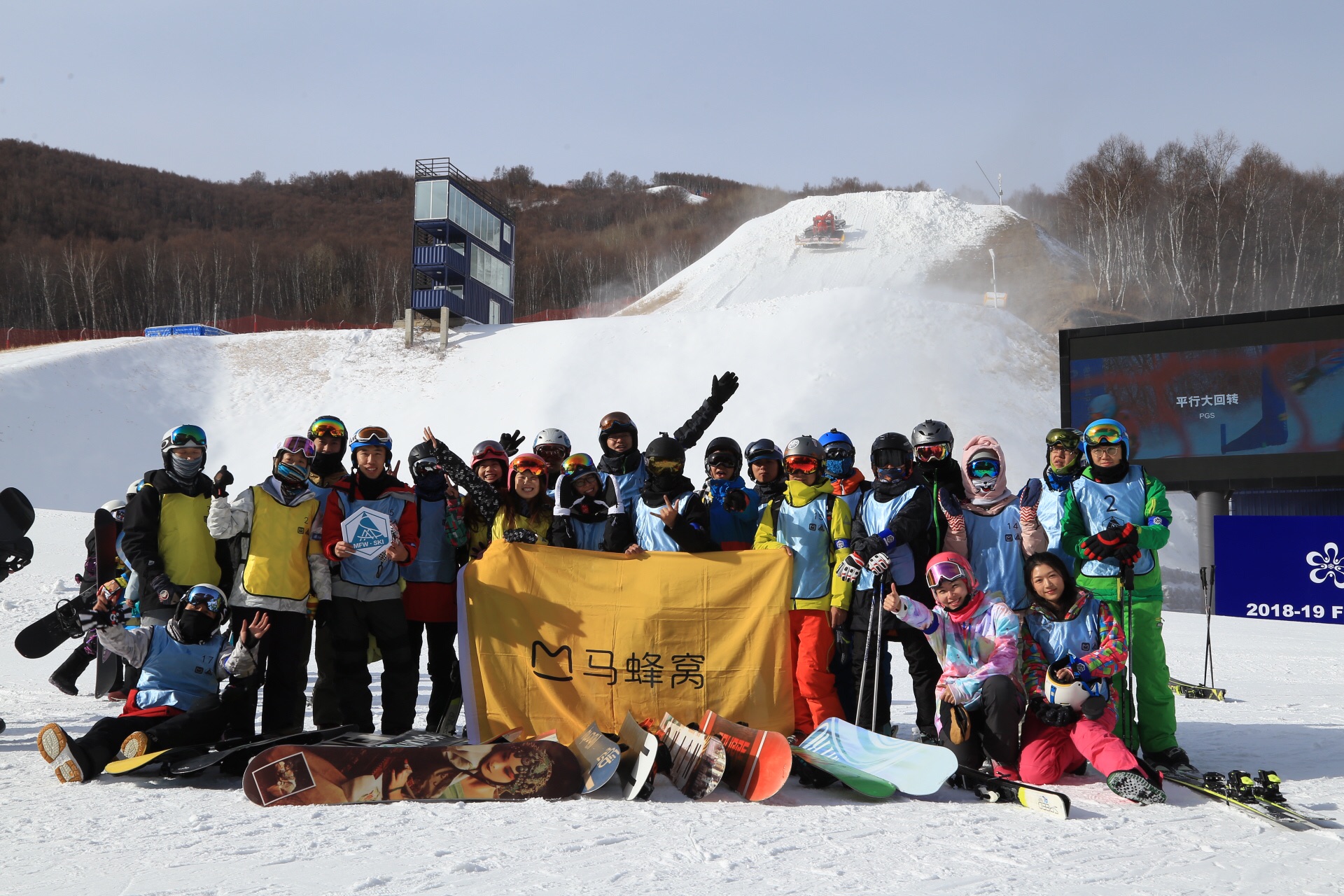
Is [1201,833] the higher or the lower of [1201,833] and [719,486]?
the lower

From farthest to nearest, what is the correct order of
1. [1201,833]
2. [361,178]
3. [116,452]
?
1. [361,178]
2. [116,452]
3. [1201,833]

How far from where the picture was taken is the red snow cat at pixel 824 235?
5975 cm

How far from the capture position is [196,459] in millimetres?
5035

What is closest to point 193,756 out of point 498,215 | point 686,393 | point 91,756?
point 91,756

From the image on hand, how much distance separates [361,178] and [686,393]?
87.7m

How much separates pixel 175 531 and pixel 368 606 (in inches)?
41.6

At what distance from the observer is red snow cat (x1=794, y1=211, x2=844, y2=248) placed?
196 ft

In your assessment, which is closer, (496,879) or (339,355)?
(496,879)

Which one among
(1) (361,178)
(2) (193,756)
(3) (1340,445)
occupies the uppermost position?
(1) (361,178)

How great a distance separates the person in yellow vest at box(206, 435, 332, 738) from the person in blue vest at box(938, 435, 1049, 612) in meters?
3.35

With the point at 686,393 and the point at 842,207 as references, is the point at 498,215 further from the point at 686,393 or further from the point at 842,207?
the point at 842,207

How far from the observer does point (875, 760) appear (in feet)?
13.9

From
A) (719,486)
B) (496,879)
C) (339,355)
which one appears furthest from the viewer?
(339,355)

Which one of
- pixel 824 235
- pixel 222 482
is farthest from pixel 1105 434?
pixel 824 235
